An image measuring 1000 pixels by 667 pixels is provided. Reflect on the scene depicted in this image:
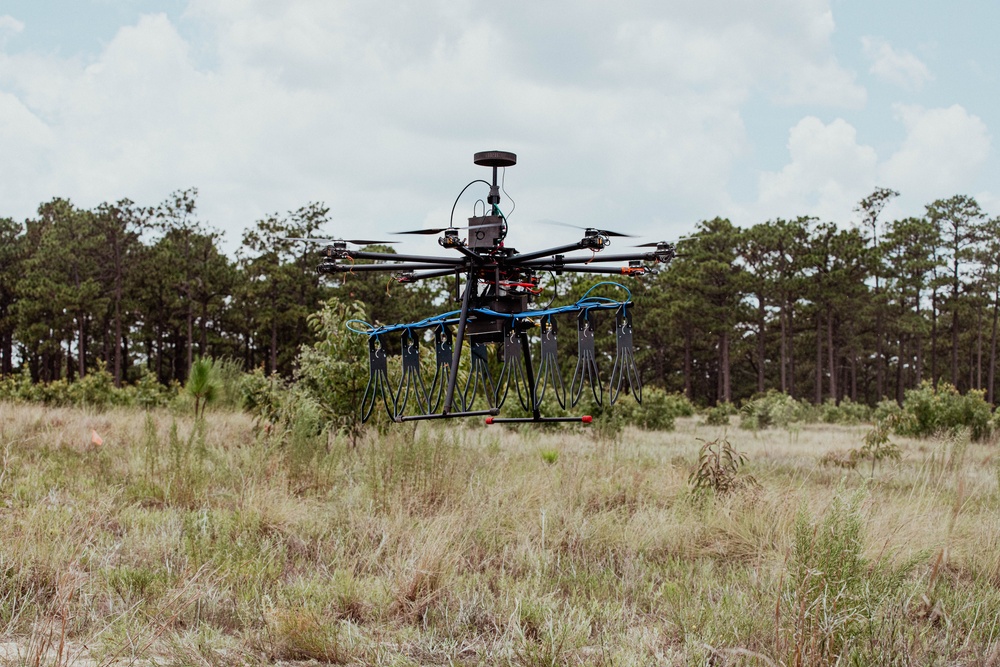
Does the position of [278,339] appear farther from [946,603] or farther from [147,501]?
[946,603]

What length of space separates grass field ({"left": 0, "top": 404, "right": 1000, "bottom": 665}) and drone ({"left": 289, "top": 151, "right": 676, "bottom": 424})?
4.05 feet

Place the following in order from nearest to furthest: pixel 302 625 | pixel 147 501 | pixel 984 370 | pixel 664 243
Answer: pixel 664 243 → pixel 302 625 → pixel 147 501 → pixel 984 370

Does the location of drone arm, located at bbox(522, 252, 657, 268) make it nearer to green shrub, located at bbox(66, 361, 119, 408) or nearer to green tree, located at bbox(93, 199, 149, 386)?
green shrub, located at bbox(66, 361, 119, 408)

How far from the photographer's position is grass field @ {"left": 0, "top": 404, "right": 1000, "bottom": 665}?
4.77 meters

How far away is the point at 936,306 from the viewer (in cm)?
4531

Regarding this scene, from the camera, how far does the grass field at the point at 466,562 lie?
4773 millimetres

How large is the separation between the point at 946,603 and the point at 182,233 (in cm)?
4366

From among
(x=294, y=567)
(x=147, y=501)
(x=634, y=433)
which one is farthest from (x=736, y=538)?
(x=634, y=433)

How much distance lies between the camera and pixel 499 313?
3.54 meters

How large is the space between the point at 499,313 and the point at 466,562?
3.53 meters

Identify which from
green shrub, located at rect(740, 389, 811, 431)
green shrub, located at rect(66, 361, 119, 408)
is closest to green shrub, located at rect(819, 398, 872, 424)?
green shrub, located at rect(740, 389, 811, 431)

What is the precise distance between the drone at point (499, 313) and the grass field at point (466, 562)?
4.05 feet

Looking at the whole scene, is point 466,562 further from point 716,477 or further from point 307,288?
point 307,288

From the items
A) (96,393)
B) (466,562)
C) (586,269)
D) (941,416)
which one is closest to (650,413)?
(941,416)
